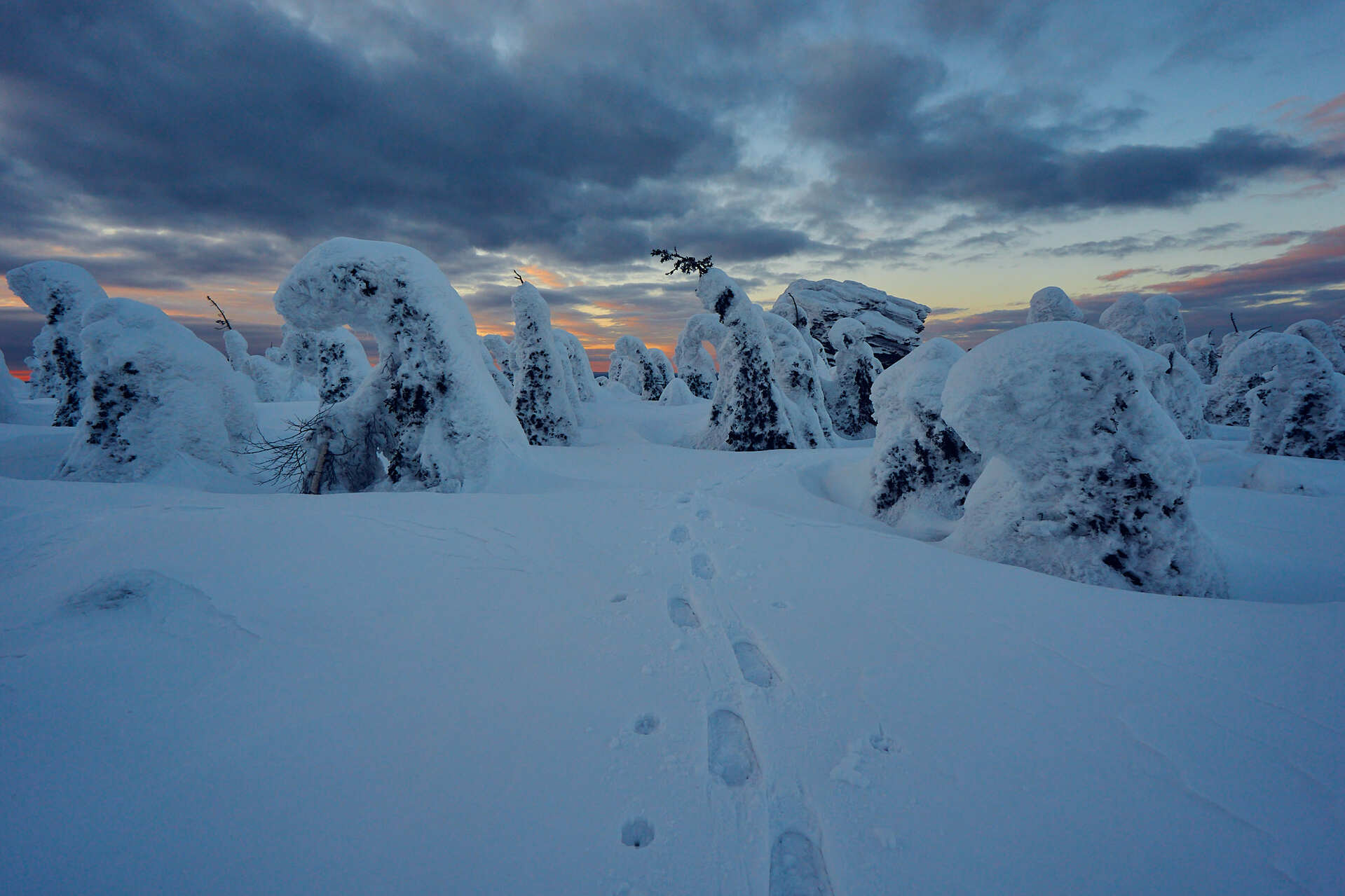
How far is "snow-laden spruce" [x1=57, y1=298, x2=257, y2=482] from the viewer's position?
6.99m

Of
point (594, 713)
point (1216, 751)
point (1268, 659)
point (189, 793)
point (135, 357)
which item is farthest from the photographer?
point (135, 357)

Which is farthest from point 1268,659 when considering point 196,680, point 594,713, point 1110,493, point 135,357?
point 135,357

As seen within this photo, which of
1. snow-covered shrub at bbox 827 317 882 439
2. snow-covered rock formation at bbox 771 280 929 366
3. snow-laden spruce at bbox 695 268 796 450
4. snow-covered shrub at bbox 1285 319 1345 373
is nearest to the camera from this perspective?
snow-laden spruce at bbox 695 268 796 450

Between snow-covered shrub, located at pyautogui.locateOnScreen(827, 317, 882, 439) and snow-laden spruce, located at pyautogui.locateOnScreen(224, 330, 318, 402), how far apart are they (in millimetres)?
21691

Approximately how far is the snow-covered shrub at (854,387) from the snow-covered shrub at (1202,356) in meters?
20.9

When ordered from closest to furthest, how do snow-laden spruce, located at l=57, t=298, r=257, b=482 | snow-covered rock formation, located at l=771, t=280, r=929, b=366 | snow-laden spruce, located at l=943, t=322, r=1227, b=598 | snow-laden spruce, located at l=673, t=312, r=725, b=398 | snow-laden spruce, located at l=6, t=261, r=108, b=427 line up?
snow-laden spruce, located at l=943, t=322, r=1227, b=598
snow-laden spruce, located at l=57, t=298, r=257, b=482
snow-laden spruce, located at l=6, t=261, r=108, b=427
snow-laden spruce, located at l=673, t=312, r=725, b=398
snow-covered rock formation, located at l=771, t=280, r=929, b=366

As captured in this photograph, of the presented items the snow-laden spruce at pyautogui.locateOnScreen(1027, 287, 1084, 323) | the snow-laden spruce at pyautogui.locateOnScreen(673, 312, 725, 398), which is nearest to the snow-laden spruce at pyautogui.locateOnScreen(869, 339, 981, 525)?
the snow-laden spruce at pyautogui.locateOnScreen(673, 312, 725, 398)

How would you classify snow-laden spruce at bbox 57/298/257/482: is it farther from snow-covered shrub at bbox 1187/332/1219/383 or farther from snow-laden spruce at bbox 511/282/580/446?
snow-covered shrub at bbox 1187/332/1219/383

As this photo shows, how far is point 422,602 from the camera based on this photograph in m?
2.82

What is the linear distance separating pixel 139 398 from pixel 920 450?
439 inches

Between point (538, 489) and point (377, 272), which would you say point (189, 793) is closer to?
point (538, 489)

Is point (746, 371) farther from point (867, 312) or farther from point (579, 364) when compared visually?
point (867, 312)

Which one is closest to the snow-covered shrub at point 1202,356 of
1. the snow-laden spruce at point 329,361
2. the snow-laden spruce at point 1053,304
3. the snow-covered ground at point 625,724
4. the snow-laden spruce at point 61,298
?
the snow-laden spruce at point 1053,304

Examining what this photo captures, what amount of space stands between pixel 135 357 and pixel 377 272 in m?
4.22
